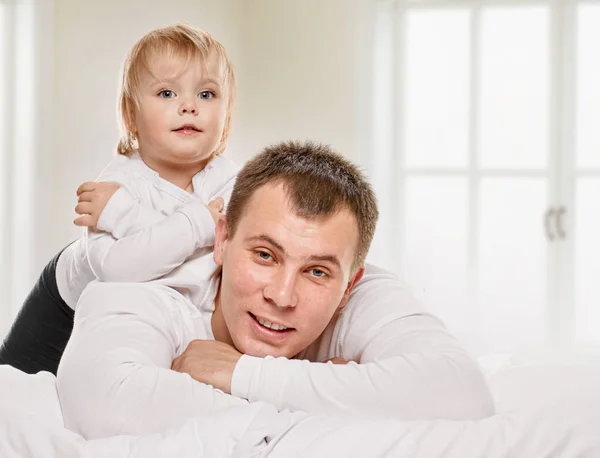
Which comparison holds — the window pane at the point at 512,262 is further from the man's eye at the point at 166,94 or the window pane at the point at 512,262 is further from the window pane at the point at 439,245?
the man's eye at the point at 166,94

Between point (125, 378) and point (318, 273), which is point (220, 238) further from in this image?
point (125, 378)

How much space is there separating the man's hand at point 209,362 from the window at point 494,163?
3.04 m

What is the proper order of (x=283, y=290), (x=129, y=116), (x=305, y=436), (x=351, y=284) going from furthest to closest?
(x=129, y=116) < (x=351, y=284) < (x=283, y=290) < (x=305, y=436)

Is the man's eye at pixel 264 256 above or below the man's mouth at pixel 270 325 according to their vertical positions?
above

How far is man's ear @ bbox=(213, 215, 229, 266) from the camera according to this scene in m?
1.56

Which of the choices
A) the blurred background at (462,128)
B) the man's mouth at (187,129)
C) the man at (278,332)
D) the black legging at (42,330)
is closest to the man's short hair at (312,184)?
the man at (278,332)

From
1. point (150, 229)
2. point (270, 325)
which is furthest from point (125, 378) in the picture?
point (150, 229)

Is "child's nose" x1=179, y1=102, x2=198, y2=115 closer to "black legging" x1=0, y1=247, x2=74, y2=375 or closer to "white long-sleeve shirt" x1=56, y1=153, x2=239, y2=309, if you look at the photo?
"white long-sleeve shirt" x1=56, y1=153, x2=239, y2=309

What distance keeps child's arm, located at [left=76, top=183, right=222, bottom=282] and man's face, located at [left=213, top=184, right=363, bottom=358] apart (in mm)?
216

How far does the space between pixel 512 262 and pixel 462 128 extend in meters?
0.74

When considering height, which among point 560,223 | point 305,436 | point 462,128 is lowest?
point 560,223

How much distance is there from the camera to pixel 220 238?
157 centimetres

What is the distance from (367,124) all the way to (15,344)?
8.33ft

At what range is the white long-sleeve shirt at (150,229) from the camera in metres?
1.66
